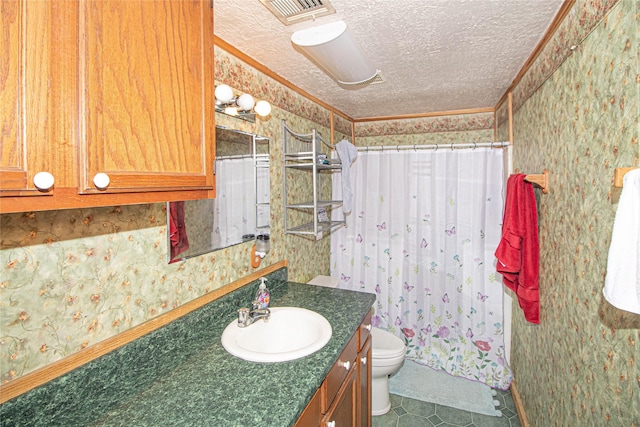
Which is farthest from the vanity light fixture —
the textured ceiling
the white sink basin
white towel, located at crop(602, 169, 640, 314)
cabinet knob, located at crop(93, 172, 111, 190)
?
white towel, located at crop(602, 169, 640, 314)

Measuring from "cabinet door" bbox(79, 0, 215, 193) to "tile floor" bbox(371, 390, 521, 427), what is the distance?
2.09 m

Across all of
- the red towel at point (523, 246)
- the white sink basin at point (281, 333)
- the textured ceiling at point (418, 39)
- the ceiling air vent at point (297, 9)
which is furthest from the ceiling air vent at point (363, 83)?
the white sink basin at point (281, 333)

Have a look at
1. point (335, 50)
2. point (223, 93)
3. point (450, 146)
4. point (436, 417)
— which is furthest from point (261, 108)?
point (436, 417)

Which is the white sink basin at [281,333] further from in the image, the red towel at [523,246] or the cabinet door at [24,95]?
the red towel at [523,246]

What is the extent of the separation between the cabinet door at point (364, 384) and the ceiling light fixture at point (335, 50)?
1.49 metres

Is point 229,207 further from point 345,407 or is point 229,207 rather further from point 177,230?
point 345,407

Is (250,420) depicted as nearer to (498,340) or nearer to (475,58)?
(475,58)

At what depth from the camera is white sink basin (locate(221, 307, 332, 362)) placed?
1.29 meters

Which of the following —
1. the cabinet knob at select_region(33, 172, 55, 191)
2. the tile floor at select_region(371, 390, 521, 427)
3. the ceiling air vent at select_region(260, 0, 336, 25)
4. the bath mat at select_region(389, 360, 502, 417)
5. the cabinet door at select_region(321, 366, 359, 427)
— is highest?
the ceiling air vent at select_region(260, 0, 336, 25)

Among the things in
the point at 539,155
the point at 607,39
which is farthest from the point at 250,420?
the point at 539,155

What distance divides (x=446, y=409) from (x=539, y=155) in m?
1.82

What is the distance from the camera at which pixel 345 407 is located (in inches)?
55.1

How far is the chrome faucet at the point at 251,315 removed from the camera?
4.57ft

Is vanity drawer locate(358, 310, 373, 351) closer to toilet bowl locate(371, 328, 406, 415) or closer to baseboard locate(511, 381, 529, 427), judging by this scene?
toilet bowl locate(371, 328, 406, 415)
